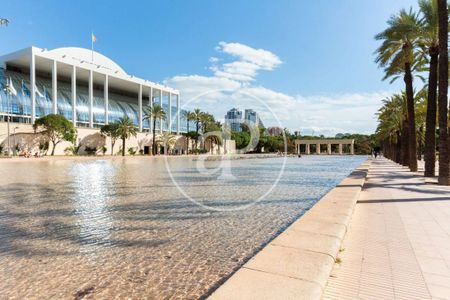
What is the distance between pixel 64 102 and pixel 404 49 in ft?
203

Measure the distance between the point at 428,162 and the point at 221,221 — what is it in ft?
48.7

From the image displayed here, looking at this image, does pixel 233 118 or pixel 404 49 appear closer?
pixel 404 49

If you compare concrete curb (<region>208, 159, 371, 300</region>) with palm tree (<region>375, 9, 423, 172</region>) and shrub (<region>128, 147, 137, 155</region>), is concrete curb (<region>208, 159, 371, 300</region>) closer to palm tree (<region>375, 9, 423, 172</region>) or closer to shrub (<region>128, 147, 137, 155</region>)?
palm tree (<region>375, 9, 423, 172</region>)

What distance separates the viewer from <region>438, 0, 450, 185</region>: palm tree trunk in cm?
1347

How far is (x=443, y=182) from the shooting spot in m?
13.6

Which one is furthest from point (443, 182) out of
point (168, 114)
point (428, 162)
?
point (168, 114)

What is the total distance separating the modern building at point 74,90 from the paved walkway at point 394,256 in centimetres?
5871

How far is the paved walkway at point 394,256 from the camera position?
11.6 ft

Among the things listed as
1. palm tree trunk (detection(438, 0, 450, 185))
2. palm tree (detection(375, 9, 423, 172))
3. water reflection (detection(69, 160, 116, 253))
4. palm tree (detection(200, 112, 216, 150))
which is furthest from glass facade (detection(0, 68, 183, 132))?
palm tree trunk (detection(438, 0, 450, 185))

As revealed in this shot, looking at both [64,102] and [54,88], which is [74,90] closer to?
[54,88]

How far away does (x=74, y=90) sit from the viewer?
60094 millimetres

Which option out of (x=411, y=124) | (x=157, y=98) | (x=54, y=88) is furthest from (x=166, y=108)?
(x=411, y=124)

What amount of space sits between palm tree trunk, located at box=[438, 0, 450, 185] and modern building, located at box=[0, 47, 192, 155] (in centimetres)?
5728

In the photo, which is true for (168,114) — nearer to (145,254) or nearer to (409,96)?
(409,96)
